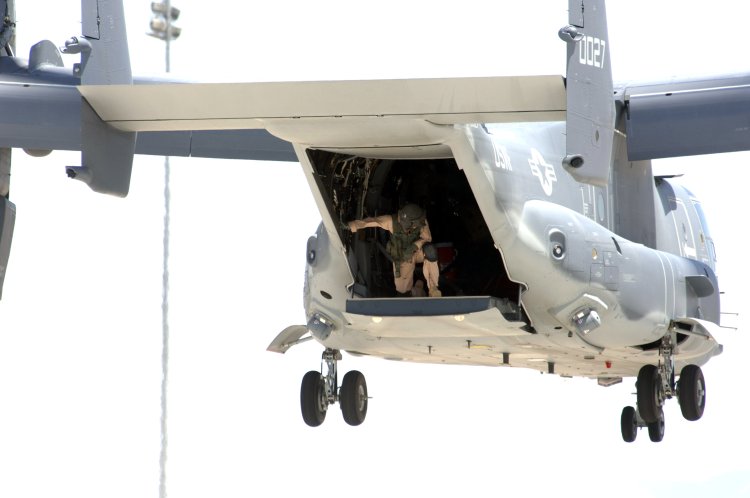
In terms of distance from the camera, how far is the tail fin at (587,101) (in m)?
13.6

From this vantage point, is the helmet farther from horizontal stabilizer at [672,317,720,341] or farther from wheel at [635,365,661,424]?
wheel at [635,365,661,424]

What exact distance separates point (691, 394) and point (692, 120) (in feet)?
16.8

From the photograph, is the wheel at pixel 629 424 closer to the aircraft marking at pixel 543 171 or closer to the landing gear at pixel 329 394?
the landing gear at pixel 329 394

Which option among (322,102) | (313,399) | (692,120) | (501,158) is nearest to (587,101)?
(692,120)

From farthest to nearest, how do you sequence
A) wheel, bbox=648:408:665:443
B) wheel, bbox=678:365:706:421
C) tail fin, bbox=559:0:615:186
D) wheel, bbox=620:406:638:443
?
1. wheel, bbox=620:406:638:443
2. wheel, bbox=648:408:665:443
3. wheel, bbox=678:365:706:421
4. tail fin, bbox=559:0:615:186

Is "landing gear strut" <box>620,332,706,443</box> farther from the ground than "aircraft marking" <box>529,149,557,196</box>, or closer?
closer

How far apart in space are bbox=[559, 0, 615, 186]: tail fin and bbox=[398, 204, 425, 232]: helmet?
358cm

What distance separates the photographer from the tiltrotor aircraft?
47.6 ft

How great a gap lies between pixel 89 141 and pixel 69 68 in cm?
274

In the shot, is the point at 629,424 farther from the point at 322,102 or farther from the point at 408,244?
the point at 322,102

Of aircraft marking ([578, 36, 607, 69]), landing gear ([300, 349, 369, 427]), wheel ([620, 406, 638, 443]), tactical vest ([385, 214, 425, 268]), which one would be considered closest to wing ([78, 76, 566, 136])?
aircraft marking ([578, 36, 607, 69])

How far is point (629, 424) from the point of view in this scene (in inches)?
832

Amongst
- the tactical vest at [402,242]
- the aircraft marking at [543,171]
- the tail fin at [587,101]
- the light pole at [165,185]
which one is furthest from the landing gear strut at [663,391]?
the light pole at [165,185]

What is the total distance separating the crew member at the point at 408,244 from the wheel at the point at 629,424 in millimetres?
4913
